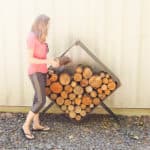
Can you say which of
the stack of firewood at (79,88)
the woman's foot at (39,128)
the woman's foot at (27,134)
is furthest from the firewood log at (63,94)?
the woman's foot at (27,134)

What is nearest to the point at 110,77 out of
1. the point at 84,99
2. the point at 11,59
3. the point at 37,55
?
the point at 84,99

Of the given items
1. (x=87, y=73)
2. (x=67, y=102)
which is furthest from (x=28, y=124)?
(x=87, y=73)

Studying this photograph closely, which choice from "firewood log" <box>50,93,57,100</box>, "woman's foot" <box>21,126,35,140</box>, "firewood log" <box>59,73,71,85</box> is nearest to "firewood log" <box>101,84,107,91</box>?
"firewood log" <box>59,73,71,85</box>

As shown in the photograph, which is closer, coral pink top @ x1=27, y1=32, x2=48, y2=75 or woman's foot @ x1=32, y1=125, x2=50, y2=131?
coral pink top @ x1=27, y1=32, x2=48, y2=75

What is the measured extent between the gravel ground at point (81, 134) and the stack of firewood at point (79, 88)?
0.78ft

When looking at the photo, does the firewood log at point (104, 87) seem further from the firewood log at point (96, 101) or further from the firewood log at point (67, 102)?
the firewood log at point (67, 102)

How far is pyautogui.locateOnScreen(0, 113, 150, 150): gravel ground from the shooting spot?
4562 millimetres

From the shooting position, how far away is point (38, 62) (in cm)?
456

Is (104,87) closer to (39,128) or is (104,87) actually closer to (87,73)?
(87,73)

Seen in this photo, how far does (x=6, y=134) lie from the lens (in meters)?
4.83

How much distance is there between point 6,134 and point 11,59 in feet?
2.92

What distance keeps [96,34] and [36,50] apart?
805 millimetres

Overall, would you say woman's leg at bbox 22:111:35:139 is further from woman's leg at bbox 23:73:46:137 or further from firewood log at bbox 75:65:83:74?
firewood log at bbox 75:65:83:74

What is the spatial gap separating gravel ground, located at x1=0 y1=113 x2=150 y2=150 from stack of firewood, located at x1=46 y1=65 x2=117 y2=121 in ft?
0.78
